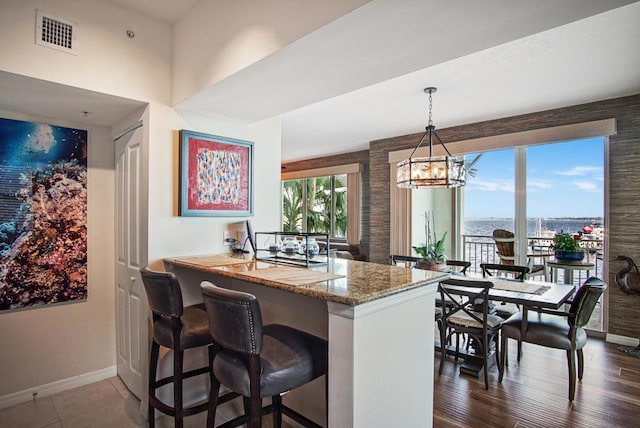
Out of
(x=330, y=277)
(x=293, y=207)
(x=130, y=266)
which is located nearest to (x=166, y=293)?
(x=330, y=277)

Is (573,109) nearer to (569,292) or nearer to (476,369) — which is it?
(569,292)

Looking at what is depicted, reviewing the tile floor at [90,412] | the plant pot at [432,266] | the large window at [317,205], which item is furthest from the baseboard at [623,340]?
the large window at [317,205]

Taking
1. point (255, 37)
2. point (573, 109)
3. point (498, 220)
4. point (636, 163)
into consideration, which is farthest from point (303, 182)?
point (255, 37)

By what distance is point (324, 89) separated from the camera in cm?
211

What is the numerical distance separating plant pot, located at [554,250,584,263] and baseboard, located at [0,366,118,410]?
14.6 ft

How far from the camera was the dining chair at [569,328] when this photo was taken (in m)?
2.58

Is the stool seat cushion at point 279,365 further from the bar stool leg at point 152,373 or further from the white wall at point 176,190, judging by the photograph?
the white wall at point 176,190

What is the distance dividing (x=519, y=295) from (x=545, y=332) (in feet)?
1.05

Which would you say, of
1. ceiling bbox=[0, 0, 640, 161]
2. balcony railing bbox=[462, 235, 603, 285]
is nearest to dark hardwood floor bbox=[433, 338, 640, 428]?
balcony railing bbox=[462, 235, 603, 285]

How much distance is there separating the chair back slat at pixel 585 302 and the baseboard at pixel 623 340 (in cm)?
170

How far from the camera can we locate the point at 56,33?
1.98 meters

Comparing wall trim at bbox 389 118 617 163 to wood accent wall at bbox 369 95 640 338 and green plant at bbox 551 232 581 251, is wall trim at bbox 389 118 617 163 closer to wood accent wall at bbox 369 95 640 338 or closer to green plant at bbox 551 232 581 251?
wood accent wall at bbox 369 95 640 338

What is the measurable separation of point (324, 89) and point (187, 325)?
1.60 m

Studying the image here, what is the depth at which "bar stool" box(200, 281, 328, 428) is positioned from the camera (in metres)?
1.40
